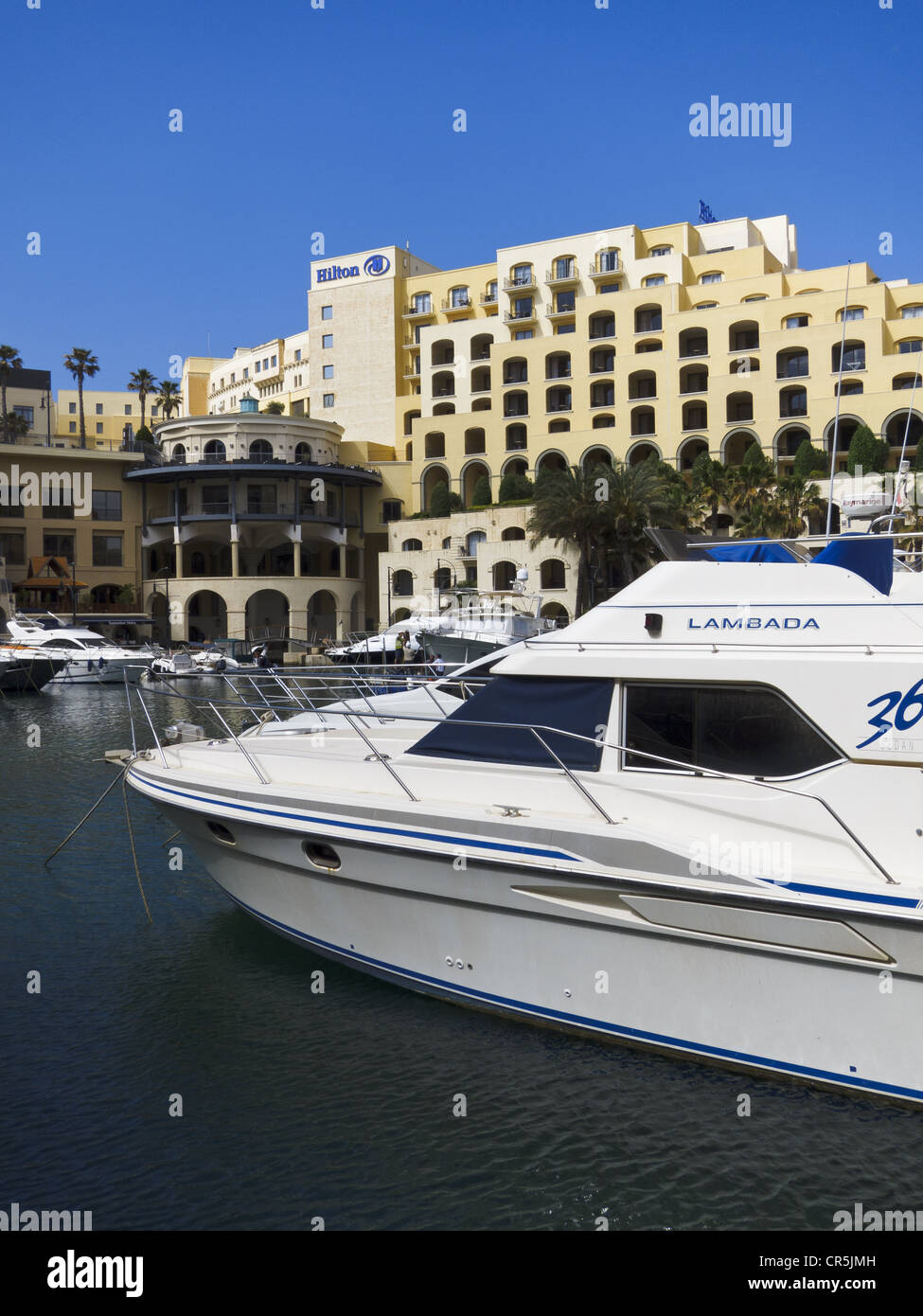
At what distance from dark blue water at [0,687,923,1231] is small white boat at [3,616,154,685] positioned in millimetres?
31262

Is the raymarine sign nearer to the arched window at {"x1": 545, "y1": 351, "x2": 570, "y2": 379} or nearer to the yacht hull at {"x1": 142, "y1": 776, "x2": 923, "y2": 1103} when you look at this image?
the arched window at {"x1": 545, "y1": 351, "x2": 570, "y2": 379}

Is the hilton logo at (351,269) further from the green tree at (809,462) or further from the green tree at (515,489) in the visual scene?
the green tree at (809,462)

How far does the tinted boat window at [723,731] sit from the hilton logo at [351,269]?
7136cm

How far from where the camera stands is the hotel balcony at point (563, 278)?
64.2 m

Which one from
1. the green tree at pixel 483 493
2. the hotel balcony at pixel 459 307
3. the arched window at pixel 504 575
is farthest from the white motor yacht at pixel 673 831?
the hotel balcony at pixel 459 307

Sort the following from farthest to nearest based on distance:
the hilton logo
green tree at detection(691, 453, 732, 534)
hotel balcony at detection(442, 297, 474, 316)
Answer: the hilton logo → hotel balcony at detection(442, 297, 474, 316) → green tree at detection(691, 453, 732, 534)

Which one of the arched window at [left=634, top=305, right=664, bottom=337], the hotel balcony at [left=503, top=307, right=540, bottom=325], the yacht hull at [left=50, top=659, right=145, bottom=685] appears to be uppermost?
the hotel balcony at [left=503, top=307, right=540, bottom=325]

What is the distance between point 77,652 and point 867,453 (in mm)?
35773

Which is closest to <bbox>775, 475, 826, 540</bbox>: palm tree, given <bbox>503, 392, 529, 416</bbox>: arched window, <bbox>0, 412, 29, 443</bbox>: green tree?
<bbox>503, 392, 529, 416</bbox>: arched window

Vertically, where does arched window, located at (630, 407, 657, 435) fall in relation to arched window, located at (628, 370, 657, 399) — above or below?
below

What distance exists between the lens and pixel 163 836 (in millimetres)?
13609

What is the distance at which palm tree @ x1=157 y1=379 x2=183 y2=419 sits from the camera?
87.7 m
